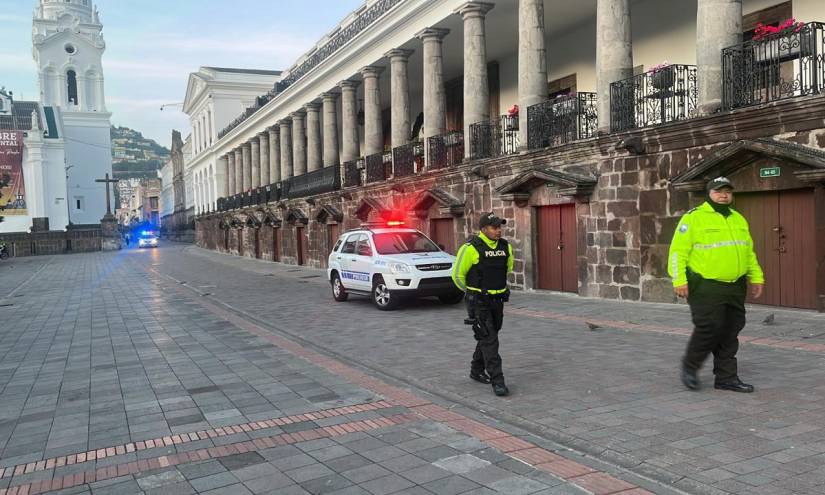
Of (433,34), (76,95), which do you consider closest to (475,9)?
(433,34)

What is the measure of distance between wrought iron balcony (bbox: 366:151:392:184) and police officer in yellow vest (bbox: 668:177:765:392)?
60.5 feet

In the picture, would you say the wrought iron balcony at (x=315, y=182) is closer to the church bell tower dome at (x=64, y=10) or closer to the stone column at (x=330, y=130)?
the stone column at (x=330, y=130)

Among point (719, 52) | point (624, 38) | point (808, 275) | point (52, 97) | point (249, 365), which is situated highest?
point (52, 97)

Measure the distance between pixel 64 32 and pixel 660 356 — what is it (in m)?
89.4

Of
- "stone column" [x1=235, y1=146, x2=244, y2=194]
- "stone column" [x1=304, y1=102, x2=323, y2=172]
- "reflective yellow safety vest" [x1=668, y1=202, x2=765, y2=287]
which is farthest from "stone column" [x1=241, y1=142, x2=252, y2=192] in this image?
"reflective yellow safety vest" [x1=668, y1=202, x2=765, y2=287]

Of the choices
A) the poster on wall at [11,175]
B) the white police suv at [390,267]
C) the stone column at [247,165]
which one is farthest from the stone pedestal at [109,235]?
the white police suv at [390,267]

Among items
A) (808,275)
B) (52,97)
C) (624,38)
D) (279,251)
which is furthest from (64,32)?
(808,275)

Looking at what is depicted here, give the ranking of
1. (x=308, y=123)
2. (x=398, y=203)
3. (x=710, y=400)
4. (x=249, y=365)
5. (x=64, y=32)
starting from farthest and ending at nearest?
(x=64, y=32), (x=308, y=123), (x=398, y=203), (x=249, y=365), (x=710, y=400)

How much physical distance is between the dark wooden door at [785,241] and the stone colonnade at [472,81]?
1963mm

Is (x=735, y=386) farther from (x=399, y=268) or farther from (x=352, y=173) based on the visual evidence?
(x=352, y=173)

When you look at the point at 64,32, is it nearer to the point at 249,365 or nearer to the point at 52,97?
the point at 52,97

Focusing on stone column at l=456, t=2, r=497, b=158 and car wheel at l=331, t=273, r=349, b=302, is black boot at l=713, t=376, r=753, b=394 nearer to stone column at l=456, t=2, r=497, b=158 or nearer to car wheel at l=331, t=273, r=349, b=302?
car wheel at l=331, t=273, r=349, b=302

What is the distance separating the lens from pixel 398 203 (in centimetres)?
2241

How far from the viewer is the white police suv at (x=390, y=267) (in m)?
13.5
